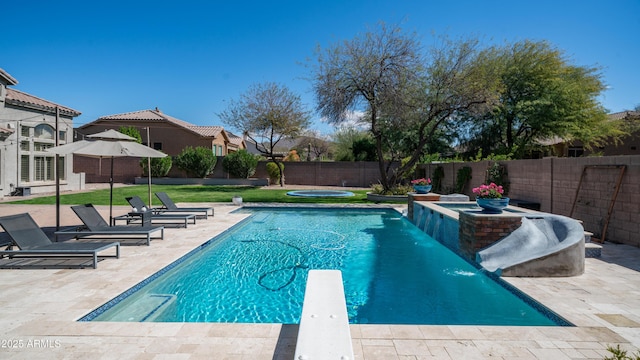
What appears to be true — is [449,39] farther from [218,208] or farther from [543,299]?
[543,299]

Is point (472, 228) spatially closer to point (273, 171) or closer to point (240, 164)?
point (273, 171)

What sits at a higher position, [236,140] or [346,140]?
[236,140]

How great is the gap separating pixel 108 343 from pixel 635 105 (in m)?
61.5

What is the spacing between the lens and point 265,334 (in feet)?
10.7

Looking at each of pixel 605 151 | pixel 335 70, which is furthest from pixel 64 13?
pixel 605 151

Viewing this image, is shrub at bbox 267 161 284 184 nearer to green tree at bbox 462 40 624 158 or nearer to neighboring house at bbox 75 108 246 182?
neighboring house at bbox 75 108 246 182

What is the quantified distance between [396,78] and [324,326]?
1575cm

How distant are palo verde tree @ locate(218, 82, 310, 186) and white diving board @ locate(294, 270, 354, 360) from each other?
22384mm

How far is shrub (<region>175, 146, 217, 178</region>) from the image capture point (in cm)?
2627

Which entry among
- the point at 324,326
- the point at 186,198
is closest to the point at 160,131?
the point at 186,198

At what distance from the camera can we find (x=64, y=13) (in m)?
14.3

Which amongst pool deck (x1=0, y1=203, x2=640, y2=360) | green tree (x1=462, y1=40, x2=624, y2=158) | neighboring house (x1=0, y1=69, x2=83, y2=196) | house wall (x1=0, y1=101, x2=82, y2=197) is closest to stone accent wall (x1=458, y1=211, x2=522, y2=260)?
pool deck (x1=0, y1=203, x2=640, y2=360)

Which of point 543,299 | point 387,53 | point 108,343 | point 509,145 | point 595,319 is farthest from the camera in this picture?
point 509,145

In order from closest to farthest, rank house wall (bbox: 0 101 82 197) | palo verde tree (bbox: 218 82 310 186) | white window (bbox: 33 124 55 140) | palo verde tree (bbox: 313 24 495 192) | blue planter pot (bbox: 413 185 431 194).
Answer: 1. blue planter pot (bbox: 413 185 431 194)
2. palo verde tree (bbox: 313 24 495 192)
3. house wall (bbox: 0 101 82 197)
4. white window (bbox: 33 124 55 140)
5. palo verde tree (bbox: 218 82 310 186)
